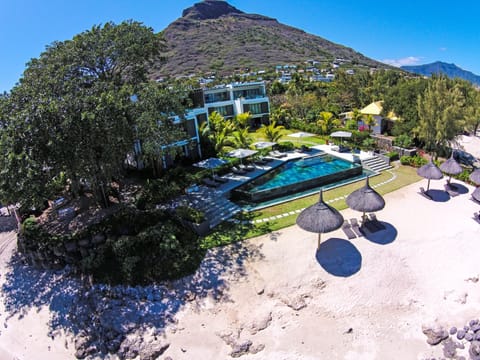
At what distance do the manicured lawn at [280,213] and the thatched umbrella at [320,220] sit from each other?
9.24 feet

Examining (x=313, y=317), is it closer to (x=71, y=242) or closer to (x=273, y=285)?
(x=273, y=285)

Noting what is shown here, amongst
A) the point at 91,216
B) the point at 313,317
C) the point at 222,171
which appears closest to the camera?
the point at 313,317

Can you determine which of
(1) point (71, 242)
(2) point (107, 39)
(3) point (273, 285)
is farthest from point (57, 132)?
(3) point (273, 285)

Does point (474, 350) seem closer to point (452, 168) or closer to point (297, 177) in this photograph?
point (452, 168)

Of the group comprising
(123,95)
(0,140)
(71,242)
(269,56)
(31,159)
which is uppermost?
(269,56)

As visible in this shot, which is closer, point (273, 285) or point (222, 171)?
point (273, 285)

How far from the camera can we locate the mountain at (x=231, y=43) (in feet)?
398

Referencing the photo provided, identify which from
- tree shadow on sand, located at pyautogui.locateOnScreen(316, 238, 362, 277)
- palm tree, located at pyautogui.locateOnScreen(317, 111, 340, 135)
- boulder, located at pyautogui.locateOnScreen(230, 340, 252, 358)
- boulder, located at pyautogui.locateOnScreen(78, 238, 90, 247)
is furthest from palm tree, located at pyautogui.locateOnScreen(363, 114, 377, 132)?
boulder, located at pyautogui.locateOnScreen(78, 238, 90, 247)

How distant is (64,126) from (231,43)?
14260 centimetres

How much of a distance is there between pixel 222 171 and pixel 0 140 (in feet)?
48.2

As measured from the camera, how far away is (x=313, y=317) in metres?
10.4

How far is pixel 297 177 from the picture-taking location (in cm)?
2347

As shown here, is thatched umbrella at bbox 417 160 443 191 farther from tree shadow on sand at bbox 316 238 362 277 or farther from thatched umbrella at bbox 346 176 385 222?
tree shadow on sand at bbox 316 238 362 277

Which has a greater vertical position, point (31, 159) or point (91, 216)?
point (31, 159)
